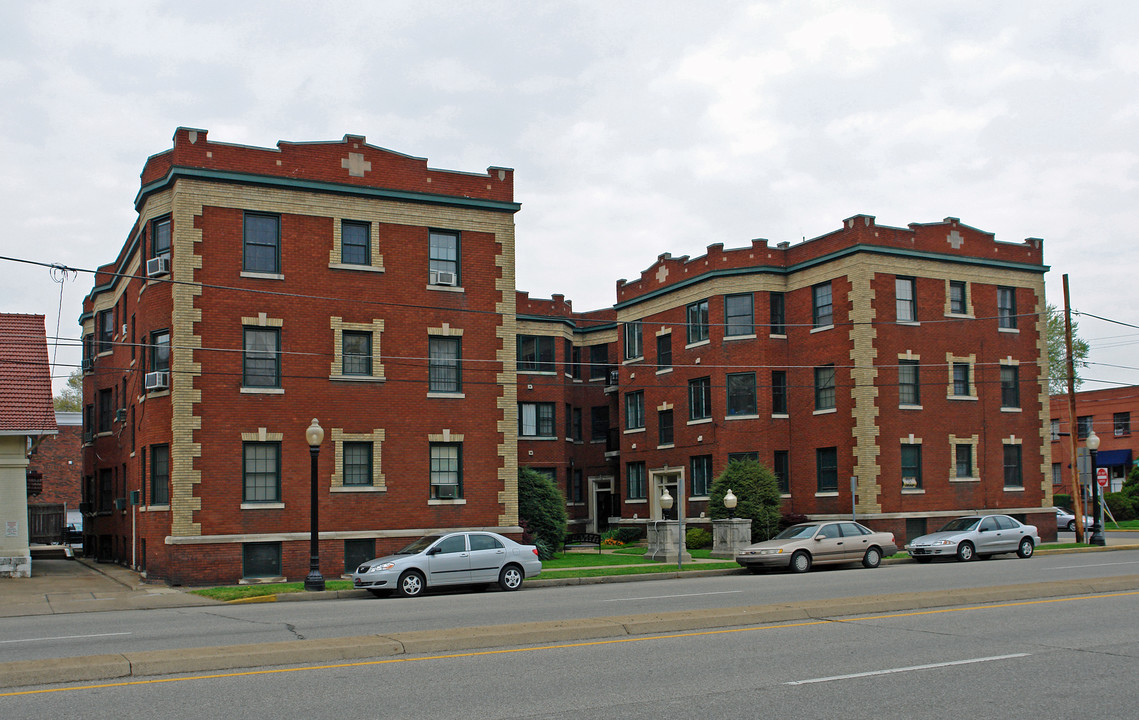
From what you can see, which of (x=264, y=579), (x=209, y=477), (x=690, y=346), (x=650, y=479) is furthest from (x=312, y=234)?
(x=650, y=479)

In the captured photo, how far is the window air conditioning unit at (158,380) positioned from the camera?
90.7 ft

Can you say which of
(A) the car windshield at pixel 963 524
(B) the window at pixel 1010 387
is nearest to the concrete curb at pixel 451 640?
(A) the car windshield at pixel 963 524

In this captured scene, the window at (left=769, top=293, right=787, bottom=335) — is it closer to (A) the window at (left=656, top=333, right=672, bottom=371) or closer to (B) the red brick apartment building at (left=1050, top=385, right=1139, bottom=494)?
(A) the window at (left=656, top=333, right=672, bottom=371)

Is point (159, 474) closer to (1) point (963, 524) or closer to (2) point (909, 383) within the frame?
(1) point (963, 524)

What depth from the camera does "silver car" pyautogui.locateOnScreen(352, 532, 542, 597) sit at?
2273 centimetres

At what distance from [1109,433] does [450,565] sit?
61966 millimetres

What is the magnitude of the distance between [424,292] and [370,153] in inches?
169

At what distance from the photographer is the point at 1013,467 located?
1594 inches

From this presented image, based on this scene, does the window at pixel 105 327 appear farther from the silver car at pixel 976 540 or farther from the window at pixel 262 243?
the silver car at pixel 976 540

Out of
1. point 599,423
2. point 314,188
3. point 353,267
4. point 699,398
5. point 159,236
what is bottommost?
point 599,423

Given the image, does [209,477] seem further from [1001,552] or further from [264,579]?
[1001,552]

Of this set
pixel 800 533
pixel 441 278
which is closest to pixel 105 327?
pixel 441 278

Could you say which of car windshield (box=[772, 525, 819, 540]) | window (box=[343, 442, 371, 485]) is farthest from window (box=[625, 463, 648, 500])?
window (box=[343, 442, 371, 485])

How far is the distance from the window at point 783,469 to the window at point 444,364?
50.6 feet
